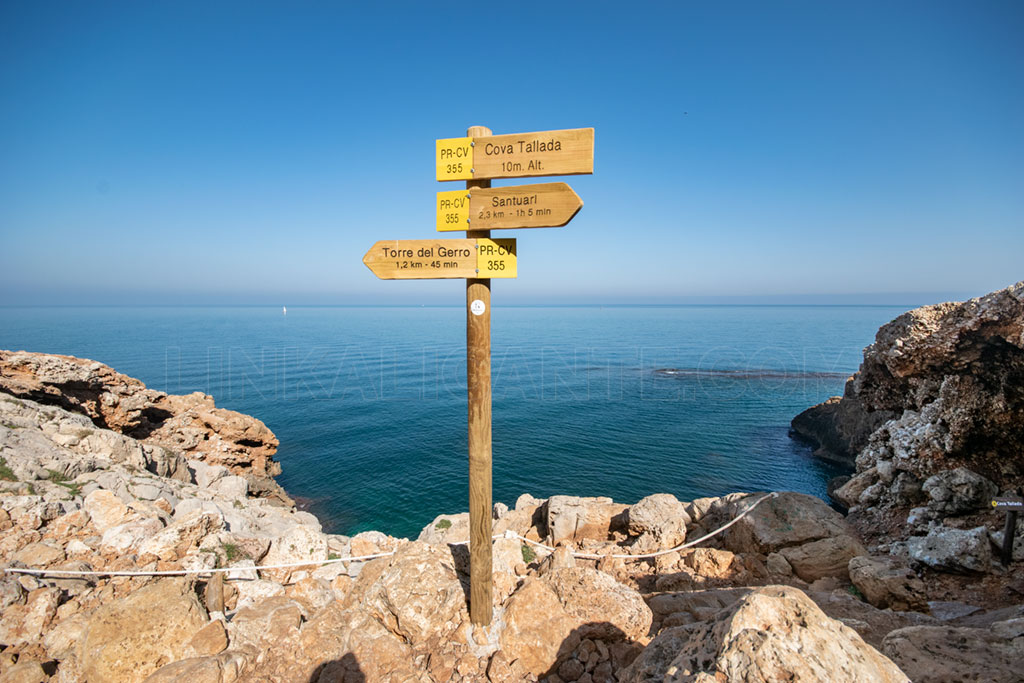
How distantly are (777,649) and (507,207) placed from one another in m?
4.22

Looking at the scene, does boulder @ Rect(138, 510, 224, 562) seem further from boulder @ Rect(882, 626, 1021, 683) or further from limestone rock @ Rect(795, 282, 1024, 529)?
limestone rock @ Rect(795, 282, 1024, 529)

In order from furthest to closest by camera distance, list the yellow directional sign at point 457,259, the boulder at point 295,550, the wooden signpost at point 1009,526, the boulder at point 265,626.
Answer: the wooden signpost at point 1009,526 → the boulder at point 295,550 → the boulder at point 265,626 → the yellow directional sign at point 457,259

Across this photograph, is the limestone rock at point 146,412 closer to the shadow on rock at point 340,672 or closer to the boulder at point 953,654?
the shadow on rock at point 340,672

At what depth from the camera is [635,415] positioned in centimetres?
3806

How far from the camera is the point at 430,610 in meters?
5.04

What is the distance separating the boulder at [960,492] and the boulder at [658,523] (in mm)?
5653

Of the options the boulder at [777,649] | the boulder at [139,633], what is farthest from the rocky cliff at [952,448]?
the boulder at [139,633]

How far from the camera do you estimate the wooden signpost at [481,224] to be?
172 inches

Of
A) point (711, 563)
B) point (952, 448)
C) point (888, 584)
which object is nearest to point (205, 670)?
point (711, 563)

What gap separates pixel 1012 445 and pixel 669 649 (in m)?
12.1

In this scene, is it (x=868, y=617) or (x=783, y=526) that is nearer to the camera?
(x=868, y=617)

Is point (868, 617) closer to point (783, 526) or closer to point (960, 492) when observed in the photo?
point (783, 526)

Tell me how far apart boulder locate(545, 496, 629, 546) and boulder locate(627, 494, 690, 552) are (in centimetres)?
94

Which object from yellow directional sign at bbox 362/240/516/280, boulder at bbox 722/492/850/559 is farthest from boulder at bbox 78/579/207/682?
boulder at bbox 722/492/850/559
